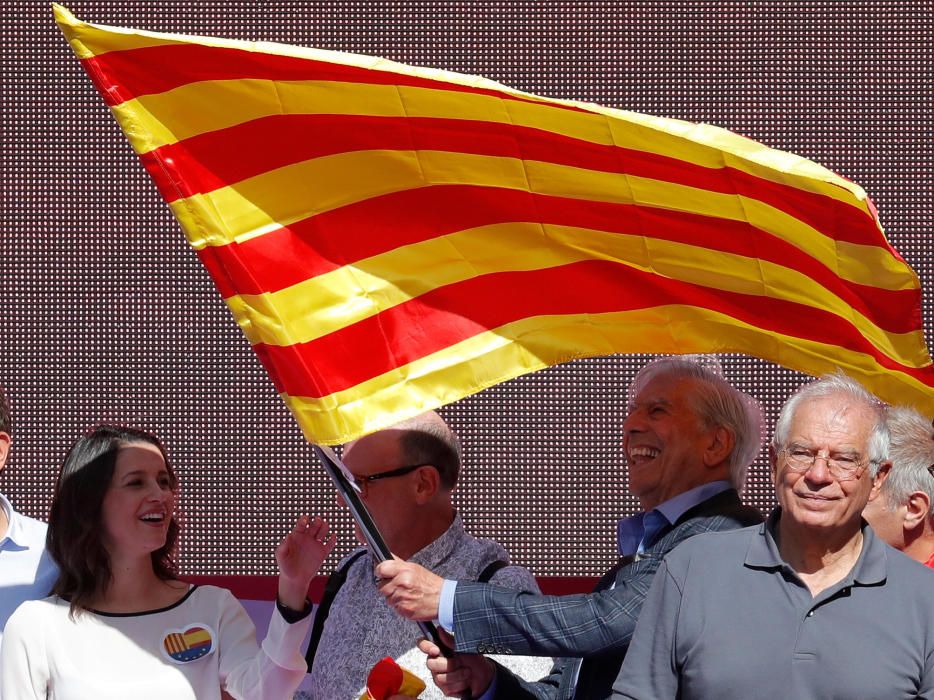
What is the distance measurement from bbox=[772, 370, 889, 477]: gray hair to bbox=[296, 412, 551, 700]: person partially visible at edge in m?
0.64

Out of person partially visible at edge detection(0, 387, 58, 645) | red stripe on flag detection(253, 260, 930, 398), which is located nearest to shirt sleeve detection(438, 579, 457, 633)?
red stripe on flag detection(253, 260, 930, 398)

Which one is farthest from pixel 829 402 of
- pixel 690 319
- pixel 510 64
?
pixel 510 64

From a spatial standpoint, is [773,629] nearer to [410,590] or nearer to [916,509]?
[410,590]

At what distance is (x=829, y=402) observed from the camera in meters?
2.18

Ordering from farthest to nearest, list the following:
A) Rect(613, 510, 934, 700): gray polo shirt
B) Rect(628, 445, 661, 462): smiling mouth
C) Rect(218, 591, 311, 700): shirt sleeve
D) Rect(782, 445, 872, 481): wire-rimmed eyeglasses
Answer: Rect(628, 445, 661, 462): smiling mouth, Rect(218, 591, 311, 700): shirt sleeve, Rect(782, 445, 872, 481): wire-rimmed eyeglasses, Rect(613, 510, 934, 700): gray polo shirt

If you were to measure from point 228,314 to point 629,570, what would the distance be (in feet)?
7.94

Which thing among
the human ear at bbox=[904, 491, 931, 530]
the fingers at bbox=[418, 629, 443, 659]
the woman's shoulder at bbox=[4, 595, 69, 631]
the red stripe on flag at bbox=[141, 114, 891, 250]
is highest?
the red stripe on flag at bbox=[141, 114, 891, 250]

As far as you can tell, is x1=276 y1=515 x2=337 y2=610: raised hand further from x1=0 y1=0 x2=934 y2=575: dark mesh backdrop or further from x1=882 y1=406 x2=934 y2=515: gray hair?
x1=0 y1=0 x2=934 y2=575: dark mesh backdrop

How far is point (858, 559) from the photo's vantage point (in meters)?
2.11

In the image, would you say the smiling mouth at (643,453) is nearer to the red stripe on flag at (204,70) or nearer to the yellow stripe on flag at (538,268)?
the yellow stripe on flag at (538,268)

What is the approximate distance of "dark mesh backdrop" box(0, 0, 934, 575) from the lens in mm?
4348

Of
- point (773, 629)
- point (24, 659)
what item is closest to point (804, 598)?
point (773, 629)

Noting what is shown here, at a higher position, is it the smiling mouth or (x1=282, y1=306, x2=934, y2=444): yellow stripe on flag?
(x1=282, y1=306, x2=934, y2=444): yellow stripe on flag

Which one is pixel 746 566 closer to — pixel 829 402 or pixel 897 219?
pixel 829 402
